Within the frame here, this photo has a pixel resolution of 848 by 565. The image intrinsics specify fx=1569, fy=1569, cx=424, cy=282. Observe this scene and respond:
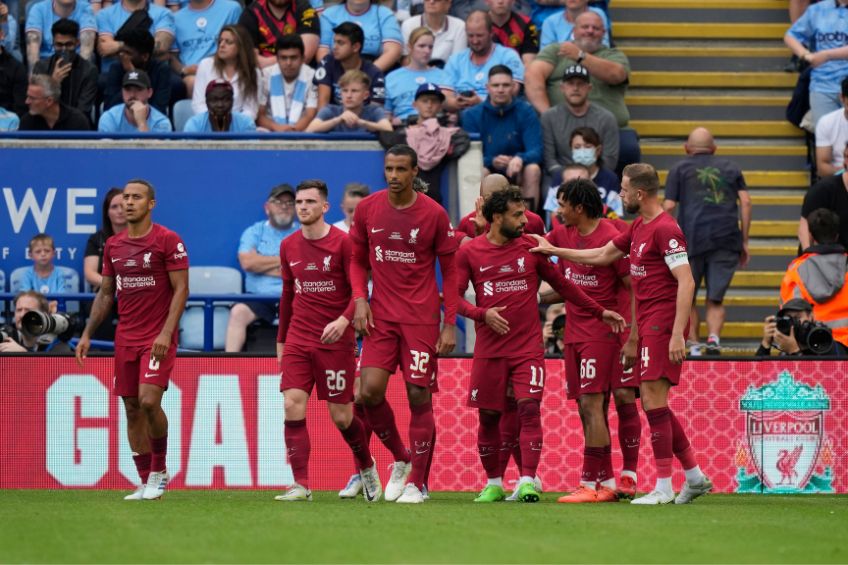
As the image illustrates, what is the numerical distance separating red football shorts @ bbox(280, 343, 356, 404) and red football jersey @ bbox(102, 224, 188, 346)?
0.91 m

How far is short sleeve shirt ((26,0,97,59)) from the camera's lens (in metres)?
18.1

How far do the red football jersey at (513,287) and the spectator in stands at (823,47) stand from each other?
7578mm

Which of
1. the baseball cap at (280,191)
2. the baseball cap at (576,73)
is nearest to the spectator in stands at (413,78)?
the baseball cap at (576,73)

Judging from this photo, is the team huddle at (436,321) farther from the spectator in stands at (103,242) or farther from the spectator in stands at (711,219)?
the spectator in stands at (711,219)

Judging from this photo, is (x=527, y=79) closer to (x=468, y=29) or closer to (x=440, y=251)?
(x=468, y=29)

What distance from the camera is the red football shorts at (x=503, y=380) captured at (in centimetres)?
1125

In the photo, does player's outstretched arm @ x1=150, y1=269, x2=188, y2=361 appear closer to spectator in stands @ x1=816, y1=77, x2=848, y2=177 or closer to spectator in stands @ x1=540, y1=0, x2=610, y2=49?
spectator in stands @ x1=540, y1=0, x2=610, y2=49

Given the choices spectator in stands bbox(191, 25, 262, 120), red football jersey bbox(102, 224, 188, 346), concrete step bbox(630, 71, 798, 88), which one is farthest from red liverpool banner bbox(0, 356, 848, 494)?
concrete step bbox(630, 71, 798, 88)

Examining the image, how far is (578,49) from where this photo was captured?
17453 millimetres

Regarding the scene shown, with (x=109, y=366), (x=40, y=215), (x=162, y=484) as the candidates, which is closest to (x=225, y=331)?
(x=109, y=366)

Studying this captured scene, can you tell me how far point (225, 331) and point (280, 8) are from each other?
14.9 ft

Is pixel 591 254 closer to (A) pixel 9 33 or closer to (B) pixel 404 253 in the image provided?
(B) pixel 404 253

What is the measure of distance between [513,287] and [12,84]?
847 cm

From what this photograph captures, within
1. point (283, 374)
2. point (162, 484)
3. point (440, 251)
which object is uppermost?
point (440, 251)
